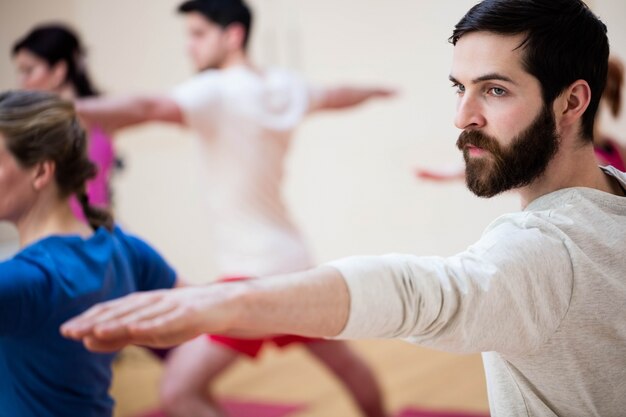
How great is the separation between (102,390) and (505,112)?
1.12 metres

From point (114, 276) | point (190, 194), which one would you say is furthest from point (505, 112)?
point (190, 194)

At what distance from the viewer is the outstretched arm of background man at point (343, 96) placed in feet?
10.5

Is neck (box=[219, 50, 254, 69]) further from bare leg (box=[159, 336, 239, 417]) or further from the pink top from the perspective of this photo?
bare leg (box=[159, 336, 239, 417])

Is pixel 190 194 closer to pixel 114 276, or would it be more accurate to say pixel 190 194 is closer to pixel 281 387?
pixel 281 387

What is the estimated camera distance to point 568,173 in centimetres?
117

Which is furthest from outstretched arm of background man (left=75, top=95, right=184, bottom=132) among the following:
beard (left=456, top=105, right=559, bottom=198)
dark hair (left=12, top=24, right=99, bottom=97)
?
beard (left=456, top=105, right=559, bottom=198)

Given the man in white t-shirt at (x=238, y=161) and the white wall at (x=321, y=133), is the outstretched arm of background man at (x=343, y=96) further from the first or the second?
the white wall at (x=321, y=133)

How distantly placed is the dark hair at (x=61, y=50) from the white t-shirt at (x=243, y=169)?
0.67 m

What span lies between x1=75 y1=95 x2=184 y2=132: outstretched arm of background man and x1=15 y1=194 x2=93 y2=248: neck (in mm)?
460

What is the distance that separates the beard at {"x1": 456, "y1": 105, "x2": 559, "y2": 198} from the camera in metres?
1.11

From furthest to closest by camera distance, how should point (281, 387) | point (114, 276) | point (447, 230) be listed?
point (281, 387), point (447, 230), point (114, 276)

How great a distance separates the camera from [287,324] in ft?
2.80

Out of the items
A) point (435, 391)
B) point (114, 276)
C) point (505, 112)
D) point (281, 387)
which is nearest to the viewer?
point (505, 112)

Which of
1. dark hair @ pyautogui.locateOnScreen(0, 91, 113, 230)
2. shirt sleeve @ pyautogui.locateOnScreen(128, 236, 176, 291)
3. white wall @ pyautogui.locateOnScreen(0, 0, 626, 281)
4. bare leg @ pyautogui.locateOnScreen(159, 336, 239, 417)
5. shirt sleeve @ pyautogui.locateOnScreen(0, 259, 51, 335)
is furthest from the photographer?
white wall @ pyautogui.locateOnScreen(0, 0, 626, 281)
